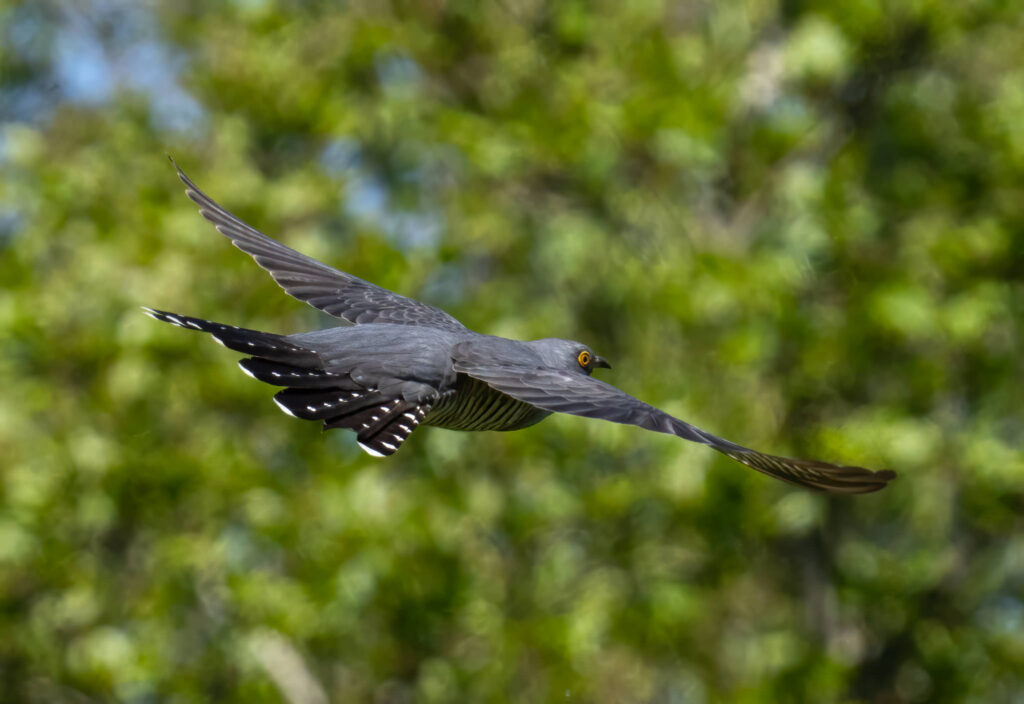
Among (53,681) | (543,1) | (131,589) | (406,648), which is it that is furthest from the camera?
(543,1)

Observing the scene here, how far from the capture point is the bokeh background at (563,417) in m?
6.50

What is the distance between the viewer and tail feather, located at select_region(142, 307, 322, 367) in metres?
2.71

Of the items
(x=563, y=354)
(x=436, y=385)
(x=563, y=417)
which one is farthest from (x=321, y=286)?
(x=563, y=417)

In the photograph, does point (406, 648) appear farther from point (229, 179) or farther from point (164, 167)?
point (164, 167)

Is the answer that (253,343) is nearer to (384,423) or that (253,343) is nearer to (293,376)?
(293,376)

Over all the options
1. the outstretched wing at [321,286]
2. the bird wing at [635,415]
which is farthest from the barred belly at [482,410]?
the outstretched wing at [321,286]

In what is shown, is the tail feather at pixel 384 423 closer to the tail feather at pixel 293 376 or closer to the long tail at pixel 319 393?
the long tail at pixel 319 393

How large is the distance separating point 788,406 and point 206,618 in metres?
3.74

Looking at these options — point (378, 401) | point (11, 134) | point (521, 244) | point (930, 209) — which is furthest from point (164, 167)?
point (378, 401)

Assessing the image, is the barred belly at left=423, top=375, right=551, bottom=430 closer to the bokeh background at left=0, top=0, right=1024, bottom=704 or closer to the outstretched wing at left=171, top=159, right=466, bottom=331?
the outstretched wing at left=171, top=159, right=466, bottom=331

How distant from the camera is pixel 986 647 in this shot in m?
6.88

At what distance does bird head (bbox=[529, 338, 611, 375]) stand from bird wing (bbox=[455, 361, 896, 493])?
1.05 ft

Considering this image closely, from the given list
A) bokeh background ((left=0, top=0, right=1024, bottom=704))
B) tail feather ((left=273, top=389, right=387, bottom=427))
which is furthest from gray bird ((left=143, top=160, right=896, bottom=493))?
bokeh background ((left=0, top=0, right=1024, bottom=704))

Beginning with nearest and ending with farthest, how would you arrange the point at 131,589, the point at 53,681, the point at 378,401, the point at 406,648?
the point at 378,401 → the point at 406,648 → the point at 53,681 → the point at 131,589
